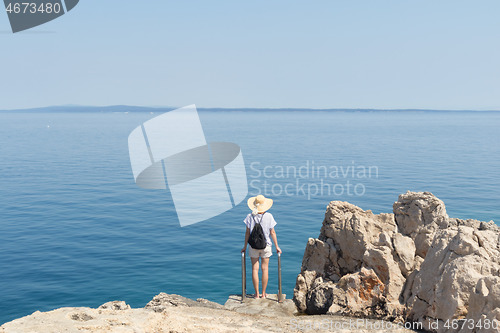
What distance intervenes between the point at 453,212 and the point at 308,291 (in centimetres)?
1593

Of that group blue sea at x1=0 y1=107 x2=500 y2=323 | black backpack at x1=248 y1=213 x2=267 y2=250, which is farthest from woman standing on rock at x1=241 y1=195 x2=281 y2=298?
blue sea at x1=0 y1=107 x2=500 y2=323

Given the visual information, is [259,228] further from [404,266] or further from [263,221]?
[404,266]

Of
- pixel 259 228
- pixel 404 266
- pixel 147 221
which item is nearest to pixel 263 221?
pixel 259 228

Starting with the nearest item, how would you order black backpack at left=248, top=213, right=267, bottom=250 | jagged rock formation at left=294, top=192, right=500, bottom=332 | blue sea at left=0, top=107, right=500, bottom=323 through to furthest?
jagged rock formation at left=294, top=192, right=500, bottom=332 → black backpack at left=248, top=213, right=267, bottom=250 → blue sea at left=0, top=107, right=500, bottom=323

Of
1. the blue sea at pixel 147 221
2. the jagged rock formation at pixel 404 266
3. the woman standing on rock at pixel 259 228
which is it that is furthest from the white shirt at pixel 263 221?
the blue sea at pixel 147 221

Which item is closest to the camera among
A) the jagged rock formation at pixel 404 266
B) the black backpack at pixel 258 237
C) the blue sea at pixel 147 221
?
the jagged rock formation at pixel 404 266

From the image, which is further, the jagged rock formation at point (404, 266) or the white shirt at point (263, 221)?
the white shirt at point (263, 221)

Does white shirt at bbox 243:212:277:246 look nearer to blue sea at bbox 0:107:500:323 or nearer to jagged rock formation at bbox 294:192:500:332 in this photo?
jagged rock formation at bbox 294:192:500:332

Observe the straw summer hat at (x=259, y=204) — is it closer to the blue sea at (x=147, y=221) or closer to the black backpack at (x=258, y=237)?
the black backpack at (x=258, y=237)

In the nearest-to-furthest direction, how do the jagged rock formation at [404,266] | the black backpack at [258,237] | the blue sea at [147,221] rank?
1. the jagged rock formation at [404,266]
2. the black backpack at [258,237]
3. the blue sea at [147,221]

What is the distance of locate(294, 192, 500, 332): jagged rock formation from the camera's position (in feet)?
27.5

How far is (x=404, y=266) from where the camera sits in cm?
998

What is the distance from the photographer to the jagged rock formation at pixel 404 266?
8.39 metres

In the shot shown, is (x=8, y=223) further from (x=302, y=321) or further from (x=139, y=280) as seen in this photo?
(x=302, y=321)
